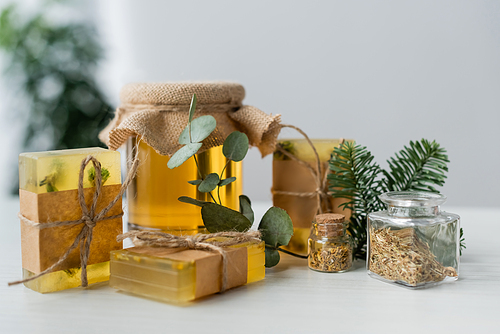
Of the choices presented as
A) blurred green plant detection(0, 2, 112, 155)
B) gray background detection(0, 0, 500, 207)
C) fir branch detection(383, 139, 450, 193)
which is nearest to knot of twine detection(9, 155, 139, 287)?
fir branch detection(383, 139, 450, 193)

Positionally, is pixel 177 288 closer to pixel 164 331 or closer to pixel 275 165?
pixel 164 331

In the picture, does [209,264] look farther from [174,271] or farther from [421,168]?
[421,168]

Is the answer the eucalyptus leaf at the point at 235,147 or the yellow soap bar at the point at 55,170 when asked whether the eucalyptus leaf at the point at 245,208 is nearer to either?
the eucalyptus leaf at the point at 235,147

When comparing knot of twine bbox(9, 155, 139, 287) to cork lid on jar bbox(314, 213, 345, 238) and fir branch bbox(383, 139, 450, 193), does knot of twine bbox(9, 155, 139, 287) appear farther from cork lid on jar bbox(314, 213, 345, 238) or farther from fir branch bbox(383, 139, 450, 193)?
fir branch bbox(383, 139, 450, 193)

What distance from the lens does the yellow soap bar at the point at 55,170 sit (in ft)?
1.76

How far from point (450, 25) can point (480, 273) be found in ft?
3.69

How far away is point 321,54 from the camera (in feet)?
5.41

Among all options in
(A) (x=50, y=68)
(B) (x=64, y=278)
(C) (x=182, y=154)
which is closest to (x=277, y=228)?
(C) (x=182, y=154)

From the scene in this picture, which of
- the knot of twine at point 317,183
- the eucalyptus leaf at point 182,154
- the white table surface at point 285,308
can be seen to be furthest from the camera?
the knot of twine at point 317,183

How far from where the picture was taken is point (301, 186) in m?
0.72

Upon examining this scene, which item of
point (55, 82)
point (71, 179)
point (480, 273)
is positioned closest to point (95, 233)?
point (71, 179)

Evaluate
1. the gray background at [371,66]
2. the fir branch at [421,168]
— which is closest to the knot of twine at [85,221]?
the fir branch at [421,168]

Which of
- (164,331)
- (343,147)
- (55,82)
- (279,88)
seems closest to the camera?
(164,331)

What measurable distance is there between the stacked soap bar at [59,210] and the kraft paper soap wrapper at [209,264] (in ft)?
0.21
